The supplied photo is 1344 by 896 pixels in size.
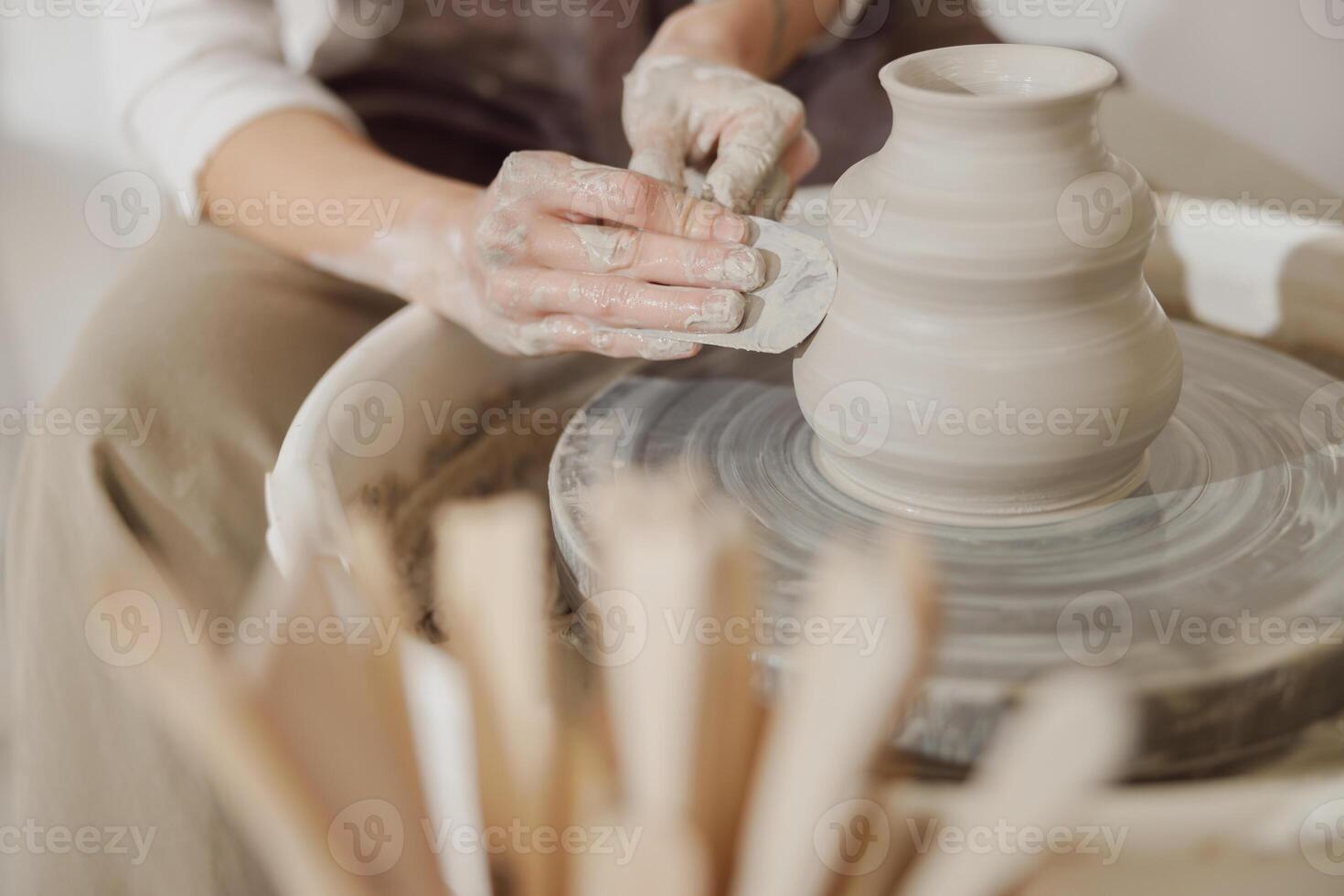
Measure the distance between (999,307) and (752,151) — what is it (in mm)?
369

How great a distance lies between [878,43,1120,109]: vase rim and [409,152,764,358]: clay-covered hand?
0.18m

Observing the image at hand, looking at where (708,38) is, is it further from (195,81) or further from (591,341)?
(195,81)

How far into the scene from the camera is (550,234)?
3.52ft

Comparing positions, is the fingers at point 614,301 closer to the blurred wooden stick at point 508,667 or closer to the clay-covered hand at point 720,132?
the clay-covered hand at point 720,132

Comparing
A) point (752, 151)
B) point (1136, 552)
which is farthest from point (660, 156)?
point (1136, 552)

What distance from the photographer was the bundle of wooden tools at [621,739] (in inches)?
20.1

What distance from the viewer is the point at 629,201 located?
101 cm

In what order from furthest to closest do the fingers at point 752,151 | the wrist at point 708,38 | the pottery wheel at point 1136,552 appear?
1. the wrist at point 708,38
2. the fingers at point 752,151
3. the pottery wheel at point 1136,552

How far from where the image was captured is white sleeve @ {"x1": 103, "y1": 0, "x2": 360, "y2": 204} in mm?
1516

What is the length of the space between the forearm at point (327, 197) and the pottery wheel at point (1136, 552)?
0.31 m

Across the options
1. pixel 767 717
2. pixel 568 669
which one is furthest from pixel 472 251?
pixel 767 717

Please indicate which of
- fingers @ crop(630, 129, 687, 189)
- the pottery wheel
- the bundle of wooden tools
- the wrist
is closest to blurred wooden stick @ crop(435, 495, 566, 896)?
the bundle of wooden tools

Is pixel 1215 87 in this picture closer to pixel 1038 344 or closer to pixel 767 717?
pixel 1038 344

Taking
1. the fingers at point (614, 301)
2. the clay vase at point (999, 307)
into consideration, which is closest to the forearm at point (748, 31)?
the fingers at point (614, 301)
